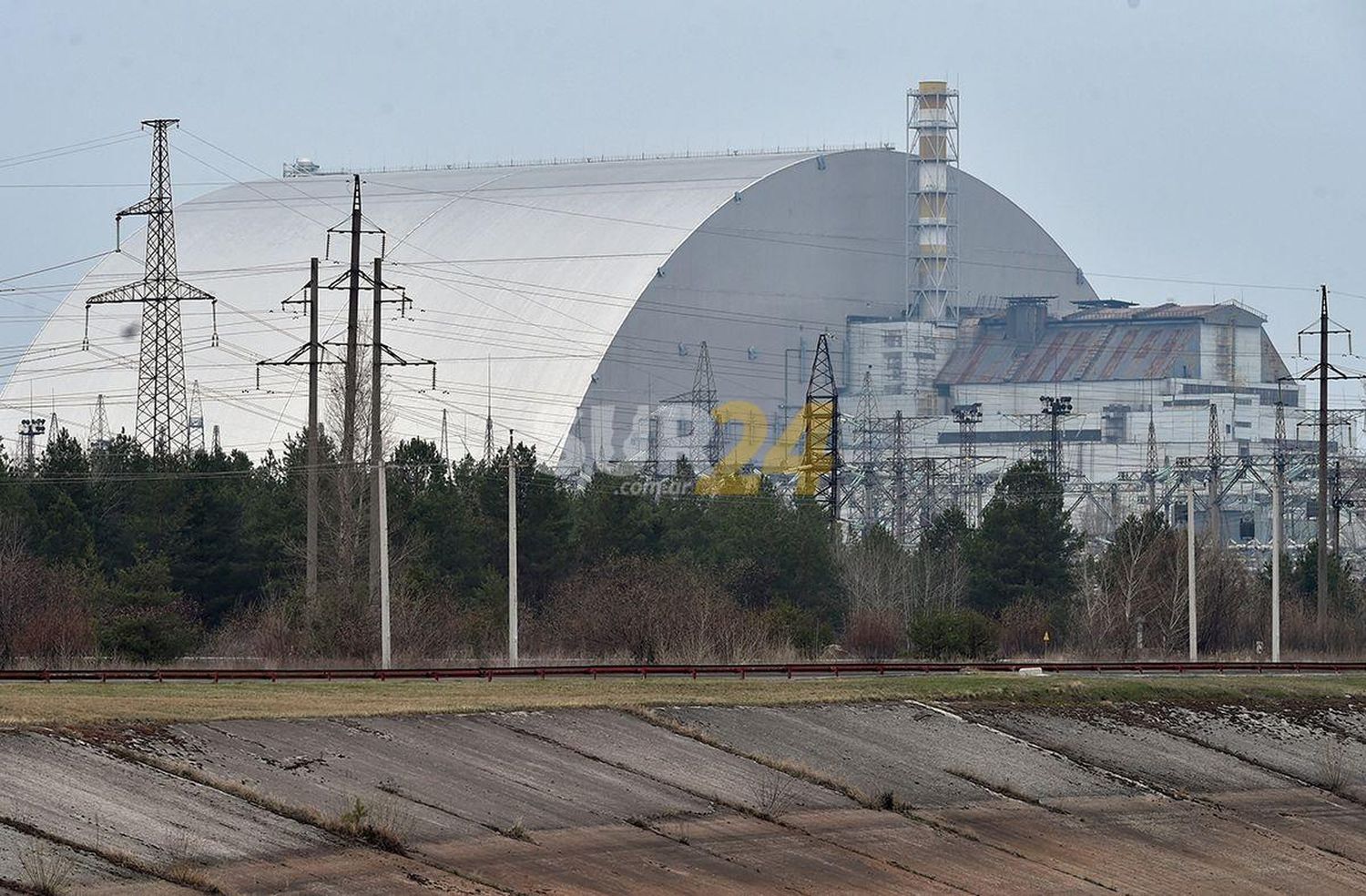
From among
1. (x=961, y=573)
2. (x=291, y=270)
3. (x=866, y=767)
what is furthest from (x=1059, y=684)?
(x=291, y=270)

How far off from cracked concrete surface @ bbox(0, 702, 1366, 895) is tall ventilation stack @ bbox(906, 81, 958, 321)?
261 feet

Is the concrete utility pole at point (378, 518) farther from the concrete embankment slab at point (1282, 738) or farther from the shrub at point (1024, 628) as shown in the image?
the shrub at point (1024, 628)

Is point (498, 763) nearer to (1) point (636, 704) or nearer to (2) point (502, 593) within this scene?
(1) point (636, 704)

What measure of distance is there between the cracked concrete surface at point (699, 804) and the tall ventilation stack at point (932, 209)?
79.5 metres

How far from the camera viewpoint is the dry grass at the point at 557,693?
1049 inches

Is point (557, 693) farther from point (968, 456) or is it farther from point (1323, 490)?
point (968, 456)

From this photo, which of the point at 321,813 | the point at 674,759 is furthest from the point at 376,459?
the point at 321,813

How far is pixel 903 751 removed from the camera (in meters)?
30.0

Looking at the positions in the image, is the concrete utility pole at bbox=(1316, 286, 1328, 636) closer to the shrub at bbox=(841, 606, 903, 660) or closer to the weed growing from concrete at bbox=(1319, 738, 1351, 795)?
the shrub at bbox=(841, 606, 903, 660)

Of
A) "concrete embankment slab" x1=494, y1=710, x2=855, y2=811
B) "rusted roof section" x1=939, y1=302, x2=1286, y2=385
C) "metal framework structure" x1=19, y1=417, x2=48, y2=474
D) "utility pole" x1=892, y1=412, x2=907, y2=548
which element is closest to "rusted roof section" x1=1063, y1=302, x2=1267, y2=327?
"rusted roof section" x1=939, y1=302, x2=1286, y2=385

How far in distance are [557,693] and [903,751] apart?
4.87 metres

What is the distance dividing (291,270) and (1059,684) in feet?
261

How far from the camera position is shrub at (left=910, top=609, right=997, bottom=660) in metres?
48.2

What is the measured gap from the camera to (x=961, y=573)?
2522 inches
